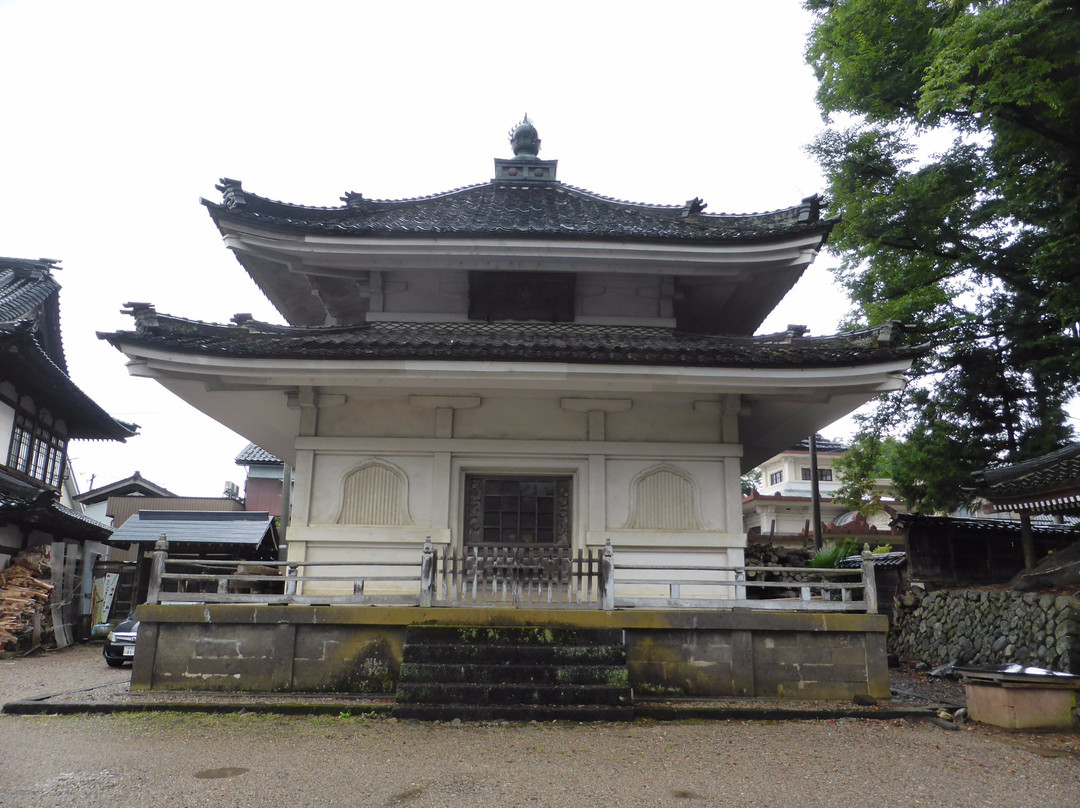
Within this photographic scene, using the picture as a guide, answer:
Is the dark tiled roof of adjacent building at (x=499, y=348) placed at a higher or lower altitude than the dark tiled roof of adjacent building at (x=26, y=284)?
lower

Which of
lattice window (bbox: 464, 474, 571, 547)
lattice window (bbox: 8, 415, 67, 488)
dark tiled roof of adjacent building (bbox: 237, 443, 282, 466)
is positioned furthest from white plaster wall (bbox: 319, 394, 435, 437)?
dark tiled roof of adjacent building (bbox: 237, 443, 282, 466)

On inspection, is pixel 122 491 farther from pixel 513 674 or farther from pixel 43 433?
pixel 513 674

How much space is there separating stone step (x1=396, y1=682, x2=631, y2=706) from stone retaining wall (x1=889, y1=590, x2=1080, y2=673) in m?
7.31

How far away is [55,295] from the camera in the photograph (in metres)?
25.9

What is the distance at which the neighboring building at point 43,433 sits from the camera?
19188 millimetres

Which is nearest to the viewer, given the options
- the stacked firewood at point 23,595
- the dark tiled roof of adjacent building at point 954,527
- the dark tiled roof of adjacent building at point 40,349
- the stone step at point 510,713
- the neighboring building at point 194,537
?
the stone step at point 510,713

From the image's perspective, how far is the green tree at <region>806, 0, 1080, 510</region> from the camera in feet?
52.2

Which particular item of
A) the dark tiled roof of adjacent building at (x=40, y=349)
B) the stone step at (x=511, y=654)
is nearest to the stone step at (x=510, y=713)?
the stone step at (x=511, y=654)

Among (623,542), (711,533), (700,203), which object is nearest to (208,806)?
(623,542)

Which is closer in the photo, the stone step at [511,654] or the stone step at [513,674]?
the stone step at [513,674]

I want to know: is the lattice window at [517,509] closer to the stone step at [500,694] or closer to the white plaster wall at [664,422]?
the white plaster wall at [664,422]

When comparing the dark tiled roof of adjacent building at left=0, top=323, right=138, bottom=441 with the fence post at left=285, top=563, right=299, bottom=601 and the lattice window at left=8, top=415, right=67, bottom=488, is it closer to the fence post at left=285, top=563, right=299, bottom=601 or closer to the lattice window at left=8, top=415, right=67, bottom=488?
the lattice window at left=8, top=415, right=67, bottom=488

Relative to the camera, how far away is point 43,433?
84.4 ft

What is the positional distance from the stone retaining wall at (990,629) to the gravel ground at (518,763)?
3413 mm
